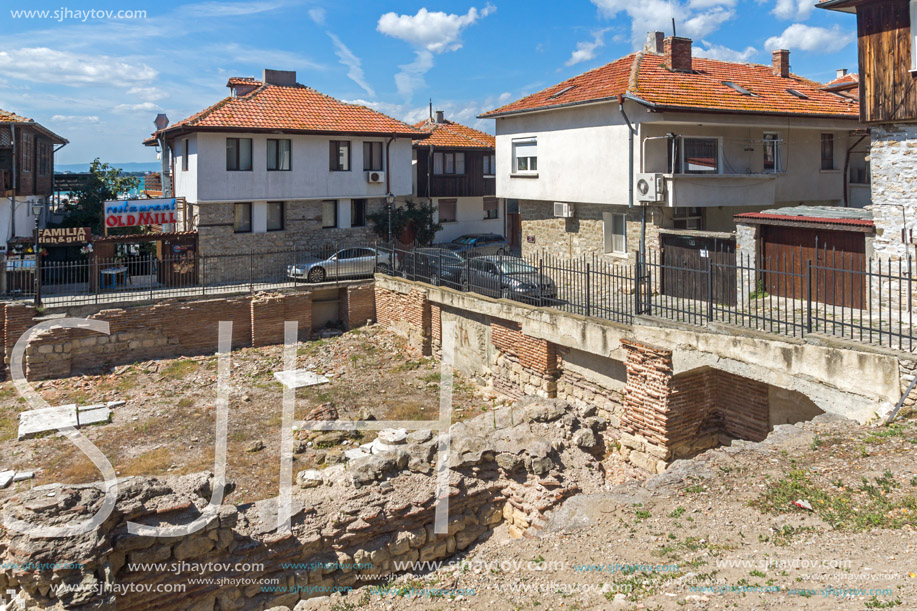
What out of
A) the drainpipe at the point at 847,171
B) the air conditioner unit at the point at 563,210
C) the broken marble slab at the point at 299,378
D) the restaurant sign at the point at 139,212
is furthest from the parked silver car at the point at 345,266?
the drainpipe at the point at 847,171

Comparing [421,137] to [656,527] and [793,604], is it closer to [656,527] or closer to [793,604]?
[656,527]

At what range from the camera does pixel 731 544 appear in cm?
732

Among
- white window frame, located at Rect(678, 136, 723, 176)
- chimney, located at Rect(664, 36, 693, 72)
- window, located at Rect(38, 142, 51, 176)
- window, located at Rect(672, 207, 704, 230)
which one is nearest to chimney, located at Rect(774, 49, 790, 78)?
chimney, located at Rect(664, 36, 693, 72)

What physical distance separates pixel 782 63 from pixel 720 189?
8.43m

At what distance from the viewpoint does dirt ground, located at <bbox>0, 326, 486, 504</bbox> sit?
1470cm

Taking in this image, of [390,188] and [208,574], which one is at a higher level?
[390,188]

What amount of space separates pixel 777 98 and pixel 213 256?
63.9ft

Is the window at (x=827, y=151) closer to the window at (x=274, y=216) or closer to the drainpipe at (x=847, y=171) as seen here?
the drainpipe at (x=847, y=171)

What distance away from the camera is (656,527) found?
8.11 meters

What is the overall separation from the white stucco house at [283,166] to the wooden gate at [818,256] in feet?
56.5

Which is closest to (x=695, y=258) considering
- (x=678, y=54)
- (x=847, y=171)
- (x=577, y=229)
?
(x=577, y=229)

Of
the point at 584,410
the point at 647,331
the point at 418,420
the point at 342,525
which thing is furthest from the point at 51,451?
the point at 647,331

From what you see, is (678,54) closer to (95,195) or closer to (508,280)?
(508,280)

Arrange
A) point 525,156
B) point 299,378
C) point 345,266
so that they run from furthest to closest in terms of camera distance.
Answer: point 345,266 < point 525,156 < point 299,378
